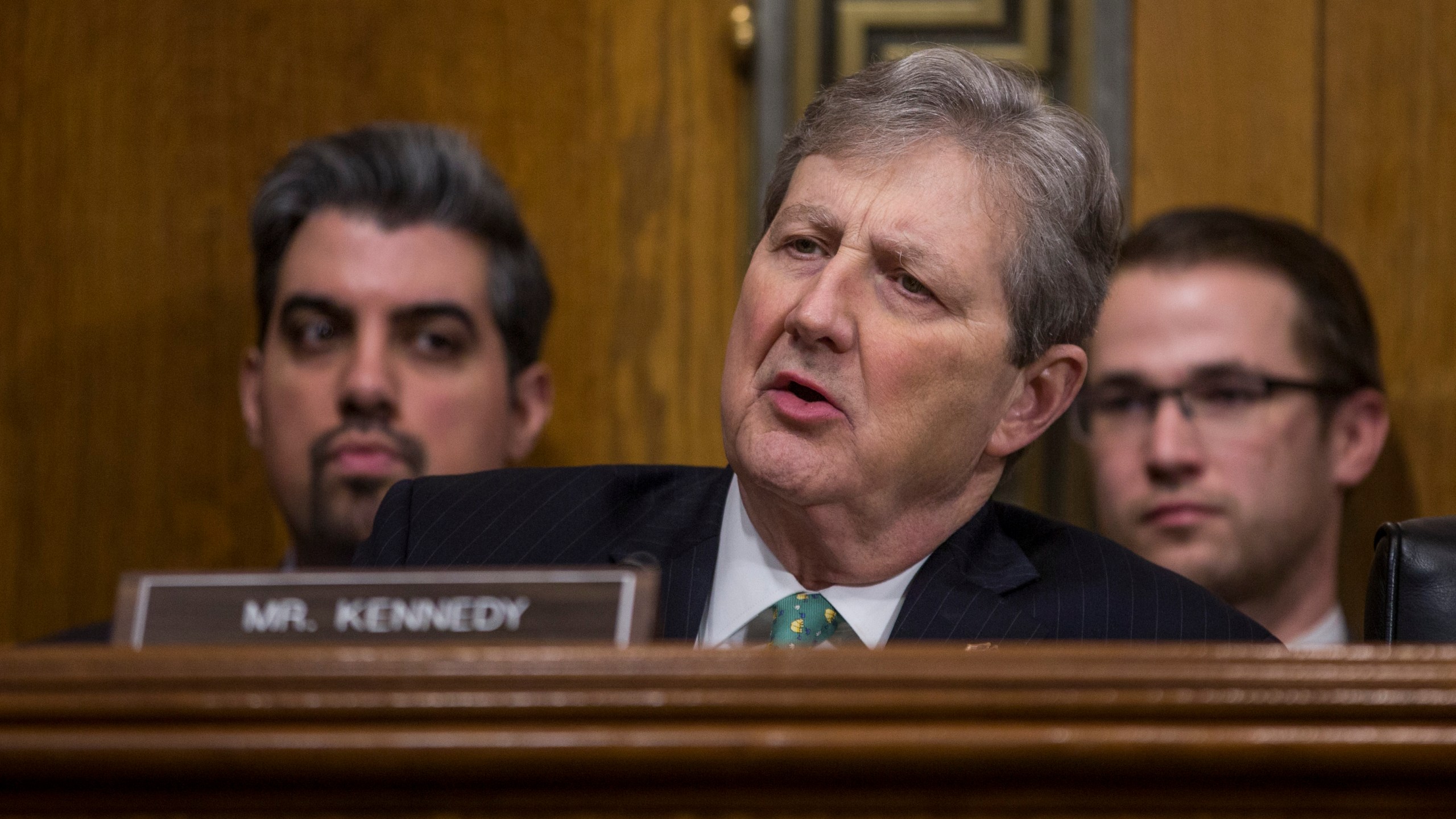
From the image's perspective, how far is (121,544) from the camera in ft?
7.34

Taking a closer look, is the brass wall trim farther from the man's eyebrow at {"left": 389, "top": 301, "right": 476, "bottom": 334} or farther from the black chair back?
the black chair back

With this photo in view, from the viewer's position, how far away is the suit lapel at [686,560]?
50.6 inches

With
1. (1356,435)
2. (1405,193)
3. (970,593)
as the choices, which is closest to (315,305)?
(970,593)

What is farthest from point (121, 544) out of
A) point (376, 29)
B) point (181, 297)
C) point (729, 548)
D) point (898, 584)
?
point (898, 584)

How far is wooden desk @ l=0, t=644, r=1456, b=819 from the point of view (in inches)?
27.1

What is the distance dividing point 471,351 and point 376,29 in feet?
1.97

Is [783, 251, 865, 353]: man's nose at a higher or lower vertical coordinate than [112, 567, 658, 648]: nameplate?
higher

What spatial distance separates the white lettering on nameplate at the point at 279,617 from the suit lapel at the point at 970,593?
1.87ft

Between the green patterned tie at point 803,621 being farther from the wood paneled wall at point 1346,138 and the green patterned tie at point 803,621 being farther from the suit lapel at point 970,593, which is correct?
the wood paneled wall at point 1346,138

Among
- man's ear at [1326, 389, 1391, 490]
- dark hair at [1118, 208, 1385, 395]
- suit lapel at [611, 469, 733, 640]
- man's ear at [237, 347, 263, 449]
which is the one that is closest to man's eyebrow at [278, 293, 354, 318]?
man's ear at [237, 347, 263, 449]

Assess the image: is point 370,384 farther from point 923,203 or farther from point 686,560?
point 923,203

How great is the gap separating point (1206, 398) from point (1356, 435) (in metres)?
0.25

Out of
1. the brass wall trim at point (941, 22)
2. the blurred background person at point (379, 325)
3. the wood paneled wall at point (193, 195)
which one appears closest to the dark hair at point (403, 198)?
the blurred background person at point (379, 325)

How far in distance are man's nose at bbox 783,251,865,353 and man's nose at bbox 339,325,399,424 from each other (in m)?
0.81
